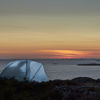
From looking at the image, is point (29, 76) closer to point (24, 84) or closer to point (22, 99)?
point (24, 84)

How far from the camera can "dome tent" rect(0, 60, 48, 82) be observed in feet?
61.7

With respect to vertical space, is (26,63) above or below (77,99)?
above

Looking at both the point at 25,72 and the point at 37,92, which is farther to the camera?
the point at 25,72

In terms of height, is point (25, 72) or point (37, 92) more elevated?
point (25, 72)

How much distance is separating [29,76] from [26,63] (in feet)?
6.45

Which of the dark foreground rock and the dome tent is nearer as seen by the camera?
the dark foreground rock

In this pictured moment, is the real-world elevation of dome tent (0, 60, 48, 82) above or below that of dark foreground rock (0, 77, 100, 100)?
above

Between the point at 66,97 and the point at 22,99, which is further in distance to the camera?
the point at 66,97

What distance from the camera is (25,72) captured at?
19078 millimetres

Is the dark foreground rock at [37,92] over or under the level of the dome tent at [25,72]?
under

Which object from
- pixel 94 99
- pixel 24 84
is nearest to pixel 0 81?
pixel 24 84

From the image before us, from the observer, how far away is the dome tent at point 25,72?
18.8 meters

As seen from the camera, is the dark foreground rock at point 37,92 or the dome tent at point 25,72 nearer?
the dark foreground rock at point 37,92

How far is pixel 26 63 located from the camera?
20.5 meters
